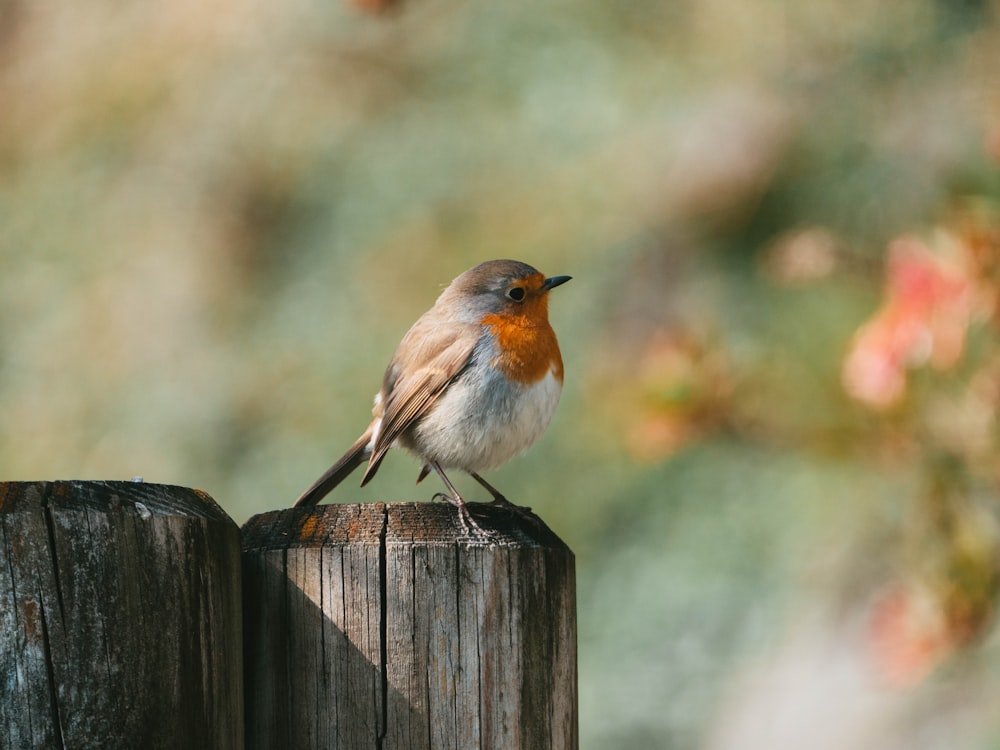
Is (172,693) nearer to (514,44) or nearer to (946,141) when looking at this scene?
(946,141)

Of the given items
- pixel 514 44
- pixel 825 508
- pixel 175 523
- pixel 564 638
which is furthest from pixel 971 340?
pixel 175 523

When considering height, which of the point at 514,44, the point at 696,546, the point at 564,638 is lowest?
the point at 564,638

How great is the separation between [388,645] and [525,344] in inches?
65.4

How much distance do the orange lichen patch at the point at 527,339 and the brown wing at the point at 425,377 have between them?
0.08 meters

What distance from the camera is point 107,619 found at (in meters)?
1.45

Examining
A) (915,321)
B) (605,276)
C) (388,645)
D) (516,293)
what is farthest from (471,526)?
(605,276)

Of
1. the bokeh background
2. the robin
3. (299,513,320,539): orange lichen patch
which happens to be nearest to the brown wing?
the robin

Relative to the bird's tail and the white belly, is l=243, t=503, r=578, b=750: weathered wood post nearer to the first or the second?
the bird's tail

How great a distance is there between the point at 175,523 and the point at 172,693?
8.3 inches

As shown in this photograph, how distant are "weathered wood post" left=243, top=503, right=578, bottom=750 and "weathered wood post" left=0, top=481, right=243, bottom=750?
0.15 metres

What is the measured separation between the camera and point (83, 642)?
4.70ft

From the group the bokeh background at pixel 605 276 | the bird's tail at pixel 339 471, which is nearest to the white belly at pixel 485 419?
the bird's tail at pixel 339 471

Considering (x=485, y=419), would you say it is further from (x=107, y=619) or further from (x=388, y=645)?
(x=107, y=619)

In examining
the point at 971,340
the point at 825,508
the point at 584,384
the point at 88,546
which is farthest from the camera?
the point at 584,384
